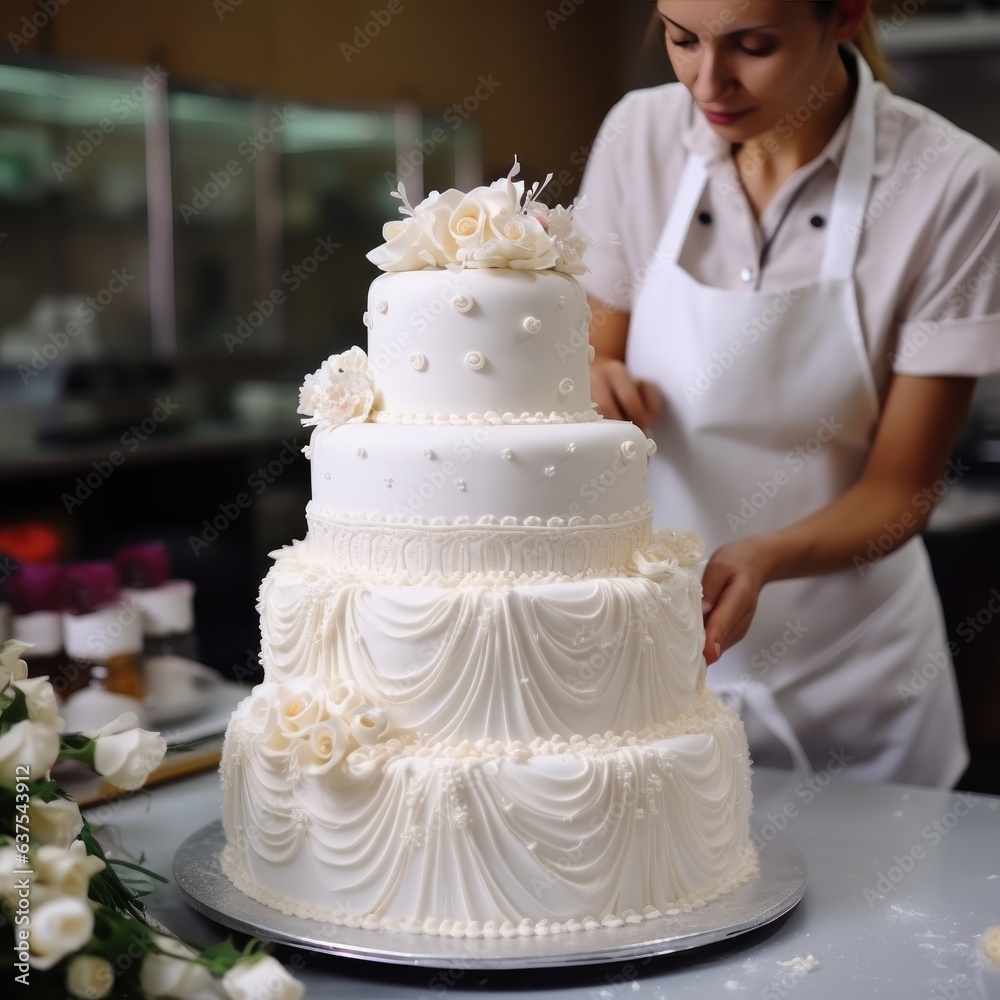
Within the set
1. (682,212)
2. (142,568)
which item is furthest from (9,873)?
(682,212)

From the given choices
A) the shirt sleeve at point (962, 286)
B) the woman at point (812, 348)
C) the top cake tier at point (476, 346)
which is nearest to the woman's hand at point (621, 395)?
the woman at point (812, 348)

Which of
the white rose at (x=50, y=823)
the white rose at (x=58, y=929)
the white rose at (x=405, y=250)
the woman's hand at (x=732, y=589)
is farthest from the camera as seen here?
the woman's hand at (x=732, y=589)

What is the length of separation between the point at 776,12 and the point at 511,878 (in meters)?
1.32

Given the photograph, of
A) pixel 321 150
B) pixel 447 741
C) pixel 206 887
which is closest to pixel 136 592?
pixel 206 887

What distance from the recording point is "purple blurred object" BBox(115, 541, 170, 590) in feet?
7.95

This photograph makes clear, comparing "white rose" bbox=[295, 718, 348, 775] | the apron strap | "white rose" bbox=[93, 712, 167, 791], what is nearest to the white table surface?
"white rose" bbox=[295, 718, 348, 775]

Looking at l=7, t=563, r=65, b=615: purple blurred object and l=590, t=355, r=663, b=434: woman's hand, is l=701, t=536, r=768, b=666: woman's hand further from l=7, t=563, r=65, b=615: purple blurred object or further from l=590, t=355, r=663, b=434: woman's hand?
l=7, t=563, r=65, b=615: purple blurred object

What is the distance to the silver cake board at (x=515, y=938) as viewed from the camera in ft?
4.62

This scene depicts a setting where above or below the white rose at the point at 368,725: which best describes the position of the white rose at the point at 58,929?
above

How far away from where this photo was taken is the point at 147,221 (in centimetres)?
498

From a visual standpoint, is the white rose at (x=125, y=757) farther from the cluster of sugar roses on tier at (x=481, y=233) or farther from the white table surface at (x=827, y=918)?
the cluster of sugar roses on tier at (x=481, y=233)

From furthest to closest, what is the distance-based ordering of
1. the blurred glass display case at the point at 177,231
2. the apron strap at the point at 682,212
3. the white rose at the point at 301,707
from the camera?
1. the blurred glass display case at the point at 177,231
2. the apron strap at the point at 682,212
3. the white rose at the point at 301,707

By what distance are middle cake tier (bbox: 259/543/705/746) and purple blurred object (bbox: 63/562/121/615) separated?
79 cm

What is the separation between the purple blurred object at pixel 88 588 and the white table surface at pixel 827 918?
Result: 358mm
